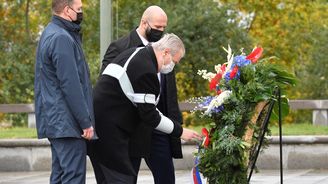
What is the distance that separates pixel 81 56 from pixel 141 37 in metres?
1.17

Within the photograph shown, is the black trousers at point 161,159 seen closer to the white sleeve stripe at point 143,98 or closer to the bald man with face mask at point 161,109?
the bald man with face mask at point 161,109

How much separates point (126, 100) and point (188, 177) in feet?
17.3

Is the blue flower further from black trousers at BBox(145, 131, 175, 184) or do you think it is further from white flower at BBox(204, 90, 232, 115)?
black trousers at BBox(145, 131, 175, 184)

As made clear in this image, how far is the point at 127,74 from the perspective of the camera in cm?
719

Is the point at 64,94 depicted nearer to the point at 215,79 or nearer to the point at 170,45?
the point at 170,45

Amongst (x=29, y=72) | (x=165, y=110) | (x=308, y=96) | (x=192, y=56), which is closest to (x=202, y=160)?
(x=165, y=110)

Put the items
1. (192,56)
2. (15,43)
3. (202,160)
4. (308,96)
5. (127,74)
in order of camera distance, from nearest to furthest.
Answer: (127,74), (202,160), (192,56), (15,43), (308,96)

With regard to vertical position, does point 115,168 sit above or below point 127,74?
below

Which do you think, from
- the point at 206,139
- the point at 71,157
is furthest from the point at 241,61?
the point at 71,157

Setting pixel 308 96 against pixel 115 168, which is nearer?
pixel 115 168

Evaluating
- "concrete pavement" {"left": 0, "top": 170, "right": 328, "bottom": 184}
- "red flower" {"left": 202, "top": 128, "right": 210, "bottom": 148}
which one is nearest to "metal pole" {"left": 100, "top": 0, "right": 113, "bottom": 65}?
"concrete pavement" {"left": 0, "top": 170, "right": 328, "bottom": 184}

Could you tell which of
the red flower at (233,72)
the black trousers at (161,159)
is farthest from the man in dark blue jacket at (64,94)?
the red flower at (233,72)

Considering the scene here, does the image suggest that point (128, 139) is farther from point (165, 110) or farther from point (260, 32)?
point (260, 32)

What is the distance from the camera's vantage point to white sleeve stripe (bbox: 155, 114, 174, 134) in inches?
292
